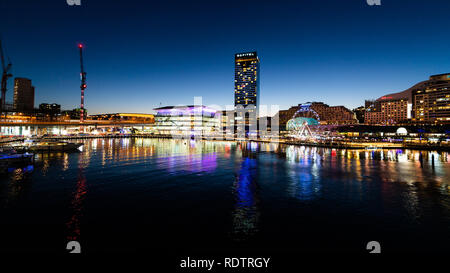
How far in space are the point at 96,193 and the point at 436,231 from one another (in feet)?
88.4

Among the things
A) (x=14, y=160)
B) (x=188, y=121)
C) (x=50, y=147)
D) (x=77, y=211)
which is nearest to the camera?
(x=77, y=211)

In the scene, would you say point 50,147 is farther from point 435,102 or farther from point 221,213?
point 435,102

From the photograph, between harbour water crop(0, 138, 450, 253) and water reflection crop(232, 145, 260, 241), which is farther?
water reflection crop(232, 145, 260, 241)

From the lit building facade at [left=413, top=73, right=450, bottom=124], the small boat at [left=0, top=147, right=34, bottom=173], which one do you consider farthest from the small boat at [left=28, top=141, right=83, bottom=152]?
the lit building facade at [left=413, top=73, right=450, bottom=124]

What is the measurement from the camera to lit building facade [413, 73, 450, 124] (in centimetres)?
17138

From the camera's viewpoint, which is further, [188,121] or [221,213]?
[188,121]

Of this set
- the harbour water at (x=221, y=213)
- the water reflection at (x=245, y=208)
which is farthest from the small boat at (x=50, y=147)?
the water reflection at (x=245, y=208)

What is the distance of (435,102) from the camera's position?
17738 centimetres

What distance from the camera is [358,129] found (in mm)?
176125

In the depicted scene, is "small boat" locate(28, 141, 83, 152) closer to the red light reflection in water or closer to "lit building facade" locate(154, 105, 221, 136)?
the red light reflection in water

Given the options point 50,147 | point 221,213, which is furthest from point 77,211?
point 50,147

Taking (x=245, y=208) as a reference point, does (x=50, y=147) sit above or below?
above

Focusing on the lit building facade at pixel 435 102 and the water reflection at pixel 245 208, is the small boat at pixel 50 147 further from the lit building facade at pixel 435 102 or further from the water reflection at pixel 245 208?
the lit building facade at pixel 435 102
